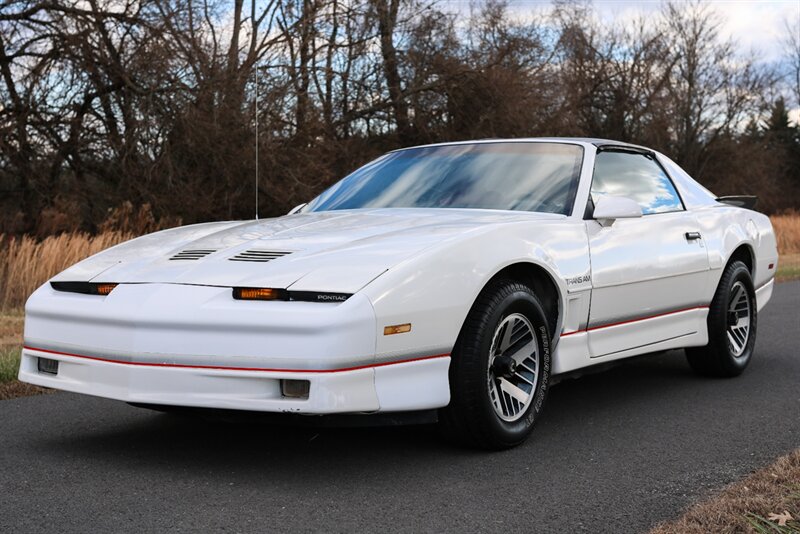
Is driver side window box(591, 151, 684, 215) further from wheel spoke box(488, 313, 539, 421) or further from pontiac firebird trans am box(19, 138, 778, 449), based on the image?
wheel spoke box(488, 313, 539, 421)

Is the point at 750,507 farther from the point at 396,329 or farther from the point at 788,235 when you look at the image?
the point at 788,235

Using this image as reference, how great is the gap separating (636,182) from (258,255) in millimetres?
2697

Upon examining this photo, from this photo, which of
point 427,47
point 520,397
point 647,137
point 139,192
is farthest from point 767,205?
point 520,397

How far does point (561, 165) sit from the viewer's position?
5.23 metres

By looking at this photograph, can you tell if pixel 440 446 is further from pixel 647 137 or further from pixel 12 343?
pixel 647 137

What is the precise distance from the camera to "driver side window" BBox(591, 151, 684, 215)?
545 cm

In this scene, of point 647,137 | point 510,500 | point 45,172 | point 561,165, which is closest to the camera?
point 510,500

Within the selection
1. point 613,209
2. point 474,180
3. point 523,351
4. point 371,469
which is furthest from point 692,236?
point 371,469

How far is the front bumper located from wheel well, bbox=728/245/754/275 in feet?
10.8

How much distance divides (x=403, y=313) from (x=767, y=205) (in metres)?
45.3

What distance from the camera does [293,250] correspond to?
4035mm

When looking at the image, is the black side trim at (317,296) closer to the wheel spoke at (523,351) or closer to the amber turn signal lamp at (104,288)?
the amber turn signal lamp at (104,288)

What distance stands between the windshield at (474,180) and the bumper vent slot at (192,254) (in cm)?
128

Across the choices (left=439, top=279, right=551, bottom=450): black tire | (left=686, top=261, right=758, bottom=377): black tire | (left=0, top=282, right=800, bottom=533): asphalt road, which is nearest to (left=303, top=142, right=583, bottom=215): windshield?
(left=439, top=279, right=551, bottom=450): black tire
